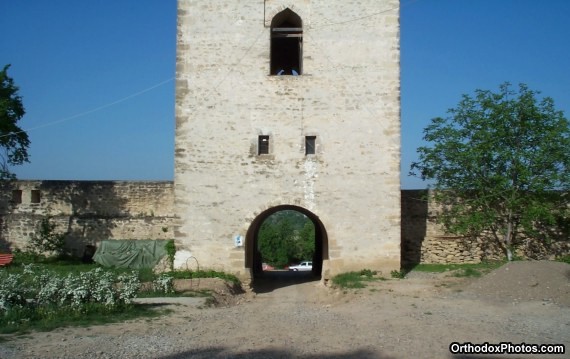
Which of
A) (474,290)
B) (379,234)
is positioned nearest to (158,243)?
(379,234)

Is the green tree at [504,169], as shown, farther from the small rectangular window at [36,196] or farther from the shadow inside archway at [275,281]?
the small rectangular window at [36,196]

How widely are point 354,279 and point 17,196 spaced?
1286 cm

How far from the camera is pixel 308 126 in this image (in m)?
14.1

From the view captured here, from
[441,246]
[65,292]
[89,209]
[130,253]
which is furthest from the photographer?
[89,209]

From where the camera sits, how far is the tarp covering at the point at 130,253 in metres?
16.2

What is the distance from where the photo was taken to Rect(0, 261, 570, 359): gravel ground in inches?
284

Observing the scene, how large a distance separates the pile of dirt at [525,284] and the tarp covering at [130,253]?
9.34 metres

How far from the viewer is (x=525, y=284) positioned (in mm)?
11523

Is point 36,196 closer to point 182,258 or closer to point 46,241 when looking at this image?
point 46,241

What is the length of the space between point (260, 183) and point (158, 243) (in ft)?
15.0

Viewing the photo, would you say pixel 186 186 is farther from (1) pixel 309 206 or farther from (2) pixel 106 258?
(2) pixel 106 258

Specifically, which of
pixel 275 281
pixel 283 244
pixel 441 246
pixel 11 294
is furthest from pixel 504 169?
pixel 283 244

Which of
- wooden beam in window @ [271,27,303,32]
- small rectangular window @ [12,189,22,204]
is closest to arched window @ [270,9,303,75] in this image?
wooden beam in window @ [271,27,303,32]

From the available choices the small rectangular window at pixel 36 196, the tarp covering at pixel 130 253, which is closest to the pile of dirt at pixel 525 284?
the tarp covering at pixel 130 253
